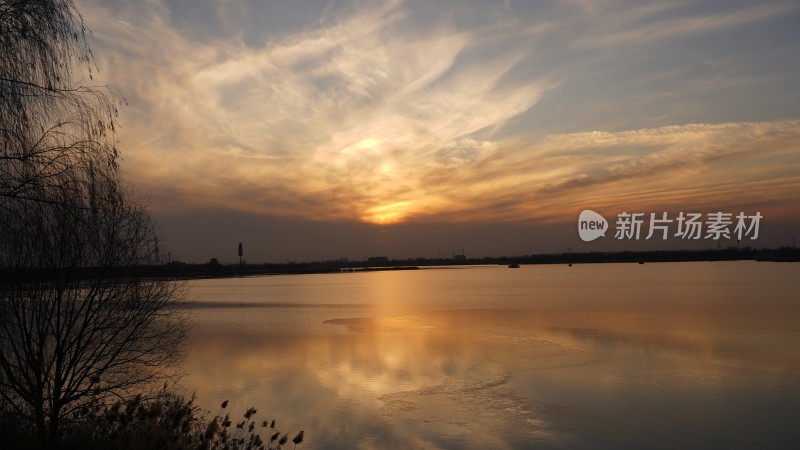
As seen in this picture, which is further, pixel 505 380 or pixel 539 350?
pixel 539 350

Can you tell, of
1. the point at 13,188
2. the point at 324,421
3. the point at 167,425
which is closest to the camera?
the point at 13,188

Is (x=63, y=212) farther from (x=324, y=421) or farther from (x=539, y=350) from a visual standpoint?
(x=539, y=350)

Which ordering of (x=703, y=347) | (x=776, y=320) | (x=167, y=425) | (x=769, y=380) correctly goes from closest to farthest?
(x=167, y=425) < (x=769, y=380) < (x=703, y=347) < (x=776, y=320)

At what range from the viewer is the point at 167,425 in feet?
40.8

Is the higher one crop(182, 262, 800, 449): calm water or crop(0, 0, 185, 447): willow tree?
crop(0, 0, 185, 447): willow tree

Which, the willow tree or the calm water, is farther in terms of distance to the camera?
the calm water

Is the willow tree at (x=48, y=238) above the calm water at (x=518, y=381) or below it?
above

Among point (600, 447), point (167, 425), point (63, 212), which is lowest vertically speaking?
point (600, 447)

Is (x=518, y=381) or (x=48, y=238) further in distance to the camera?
(x=518, y=381)

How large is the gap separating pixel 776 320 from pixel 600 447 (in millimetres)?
29063

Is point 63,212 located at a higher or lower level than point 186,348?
higher

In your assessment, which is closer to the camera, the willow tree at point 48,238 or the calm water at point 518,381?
the willow tree at point 48,238

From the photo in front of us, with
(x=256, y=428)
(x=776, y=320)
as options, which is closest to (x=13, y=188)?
(x=256, y=428)

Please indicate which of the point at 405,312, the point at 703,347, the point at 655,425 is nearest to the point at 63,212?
the point at 655,425
